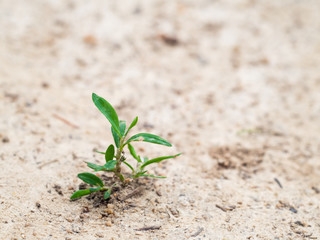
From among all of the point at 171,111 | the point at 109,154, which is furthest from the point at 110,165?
the point at 171,111

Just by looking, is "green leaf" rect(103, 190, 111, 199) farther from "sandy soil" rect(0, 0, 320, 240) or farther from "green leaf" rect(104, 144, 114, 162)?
"green leaf" rect(104, 144, 114, 162)

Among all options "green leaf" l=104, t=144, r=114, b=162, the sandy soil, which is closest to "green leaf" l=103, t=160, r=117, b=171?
"green leaf" l=104, t=144, r=114, b=162

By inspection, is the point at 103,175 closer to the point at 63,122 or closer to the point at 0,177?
the point at 0,177

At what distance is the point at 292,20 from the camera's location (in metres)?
3.44

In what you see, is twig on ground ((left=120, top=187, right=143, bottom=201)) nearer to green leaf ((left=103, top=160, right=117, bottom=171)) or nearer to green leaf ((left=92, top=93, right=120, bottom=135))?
green leaf ((left=103, top=160, right=117, bottom=171))

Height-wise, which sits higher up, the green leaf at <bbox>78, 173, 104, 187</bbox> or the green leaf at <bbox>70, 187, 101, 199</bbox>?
the green leaf at <bbox>78, 173, 104, 187</bbox>

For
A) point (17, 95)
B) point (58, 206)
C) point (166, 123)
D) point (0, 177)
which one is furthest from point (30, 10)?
point (58, 206)

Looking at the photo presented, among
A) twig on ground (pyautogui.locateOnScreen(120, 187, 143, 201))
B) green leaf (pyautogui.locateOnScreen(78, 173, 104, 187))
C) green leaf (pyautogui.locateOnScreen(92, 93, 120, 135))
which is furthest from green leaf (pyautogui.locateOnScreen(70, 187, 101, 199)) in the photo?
green leaf (pyautogui.locateOnScreen(92, 93, 120, 135))

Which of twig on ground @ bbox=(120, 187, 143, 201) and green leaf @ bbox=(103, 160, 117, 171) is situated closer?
green leaf @ bbox=(103, 160, 117, 171)

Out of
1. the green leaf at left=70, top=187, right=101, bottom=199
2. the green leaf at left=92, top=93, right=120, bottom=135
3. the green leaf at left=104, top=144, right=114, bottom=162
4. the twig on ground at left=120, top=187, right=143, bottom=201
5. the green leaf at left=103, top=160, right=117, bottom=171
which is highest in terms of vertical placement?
the green leaf at left=92, top=93, right=120, bottom=135

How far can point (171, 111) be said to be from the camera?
8.40 ft

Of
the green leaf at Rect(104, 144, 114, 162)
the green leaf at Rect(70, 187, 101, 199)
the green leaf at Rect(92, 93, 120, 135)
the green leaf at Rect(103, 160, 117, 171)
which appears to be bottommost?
the green leaf at Rect(70, 187, 101, 199)

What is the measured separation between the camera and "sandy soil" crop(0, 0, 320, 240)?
1.43 m

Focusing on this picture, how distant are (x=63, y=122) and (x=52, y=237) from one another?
3.39 ft
